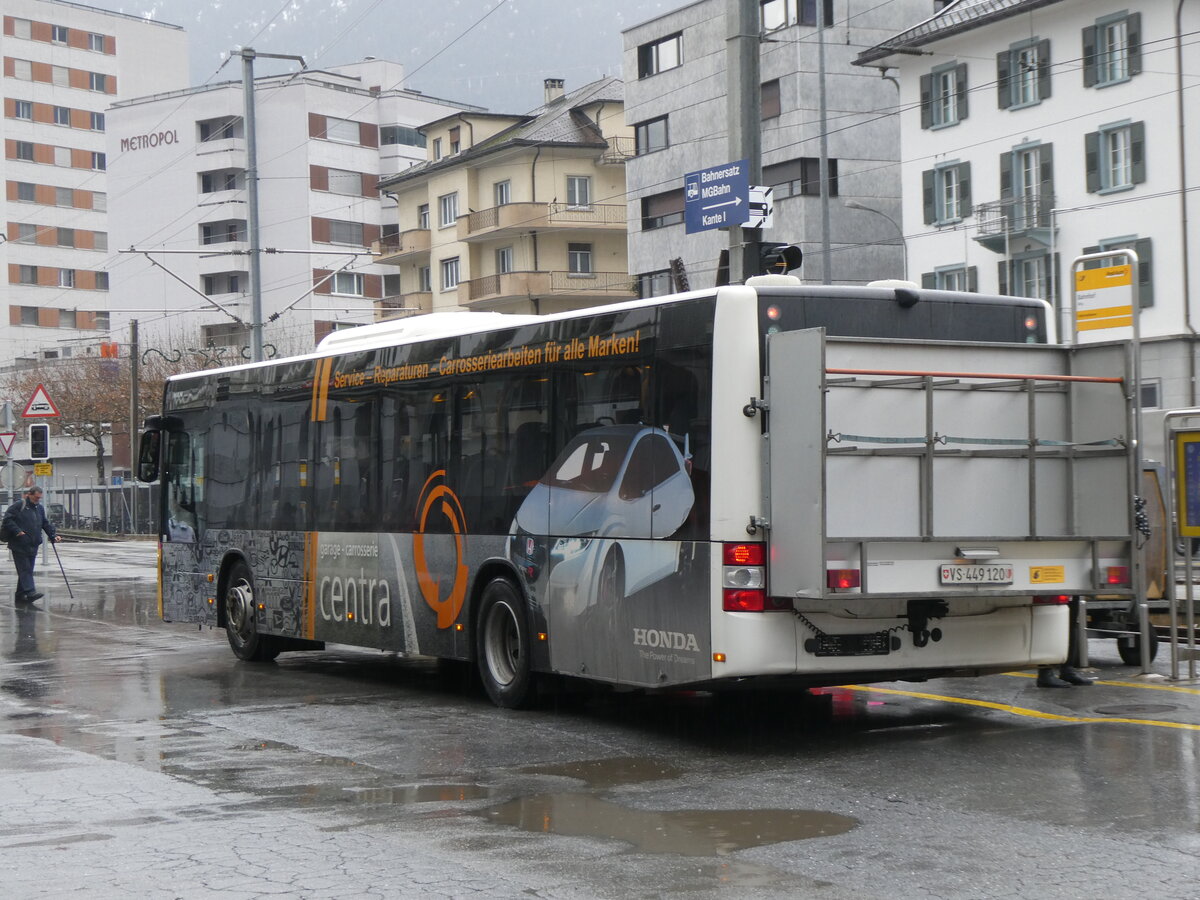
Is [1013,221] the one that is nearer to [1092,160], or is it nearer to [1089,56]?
[1092,160]

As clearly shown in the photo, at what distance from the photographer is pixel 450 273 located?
241 ft

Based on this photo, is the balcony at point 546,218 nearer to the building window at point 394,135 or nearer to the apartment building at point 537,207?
the apartment building at point 537,207

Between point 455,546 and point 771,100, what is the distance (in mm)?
42556

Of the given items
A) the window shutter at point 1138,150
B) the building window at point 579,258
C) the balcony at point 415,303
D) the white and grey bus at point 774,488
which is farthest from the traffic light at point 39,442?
the balcony at point 415,303

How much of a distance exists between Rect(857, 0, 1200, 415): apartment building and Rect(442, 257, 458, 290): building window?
27.3 m

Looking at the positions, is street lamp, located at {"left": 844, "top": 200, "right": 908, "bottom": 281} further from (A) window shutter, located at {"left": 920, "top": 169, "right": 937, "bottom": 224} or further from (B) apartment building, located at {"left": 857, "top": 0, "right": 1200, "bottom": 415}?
(A) window shutter, located at {"left": 920, "top": 169, "right": 937, "bottom": 224}

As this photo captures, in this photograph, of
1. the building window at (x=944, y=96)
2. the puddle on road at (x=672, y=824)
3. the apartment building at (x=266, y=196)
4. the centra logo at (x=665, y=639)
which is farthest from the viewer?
the apartment building at (x=266, y=196)

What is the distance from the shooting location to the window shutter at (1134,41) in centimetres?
4153

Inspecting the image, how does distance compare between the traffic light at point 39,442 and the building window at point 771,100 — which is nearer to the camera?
the traffic light at point 39,442

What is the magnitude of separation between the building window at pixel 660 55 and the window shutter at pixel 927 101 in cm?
1148

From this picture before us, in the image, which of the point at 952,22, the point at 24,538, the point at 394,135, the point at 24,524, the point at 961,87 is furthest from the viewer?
the point at 394,135

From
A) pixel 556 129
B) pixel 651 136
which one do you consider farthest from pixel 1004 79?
pixel 556 129

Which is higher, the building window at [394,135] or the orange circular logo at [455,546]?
the building window at [394,135]

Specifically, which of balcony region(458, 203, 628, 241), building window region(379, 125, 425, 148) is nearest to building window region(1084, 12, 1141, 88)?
balcony region(458, 203, 628, 241)
